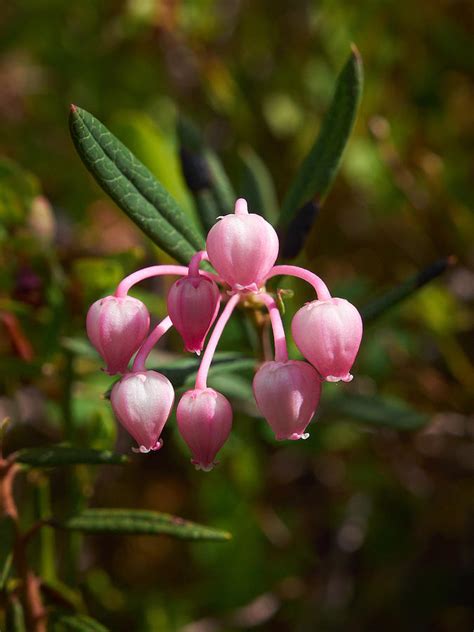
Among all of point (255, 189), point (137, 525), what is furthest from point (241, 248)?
point (255, 189)

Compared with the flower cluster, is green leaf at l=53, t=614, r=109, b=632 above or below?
below

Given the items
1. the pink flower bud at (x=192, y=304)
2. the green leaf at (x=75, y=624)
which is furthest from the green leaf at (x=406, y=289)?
the green leaf at (x=75, y=624)

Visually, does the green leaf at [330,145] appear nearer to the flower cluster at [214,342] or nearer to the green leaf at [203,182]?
the green leaf at [203,182]

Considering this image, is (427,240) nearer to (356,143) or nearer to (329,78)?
(356,143)

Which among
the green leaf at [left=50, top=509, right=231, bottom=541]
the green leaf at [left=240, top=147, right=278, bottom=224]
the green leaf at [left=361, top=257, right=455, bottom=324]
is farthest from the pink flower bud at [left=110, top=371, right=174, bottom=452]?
the green leaf at [left=240, top=147, right=278, bottom=224]

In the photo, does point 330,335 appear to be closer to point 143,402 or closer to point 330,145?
point 143,402

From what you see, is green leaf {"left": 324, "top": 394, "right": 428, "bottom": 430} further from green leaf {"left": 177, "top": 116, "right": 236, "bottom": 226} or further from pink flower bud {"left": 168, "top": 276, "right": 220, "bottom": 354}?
pink flower bud {"left": 168, "top": 276, "right": 220, "bottom": 354}
